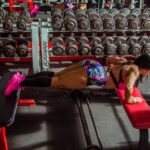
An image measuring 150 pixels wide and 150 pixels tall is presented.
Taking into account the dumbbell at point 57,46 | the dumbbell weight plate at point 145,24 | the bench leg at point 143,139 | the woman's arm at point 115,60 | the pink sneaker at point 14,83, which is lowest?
the bench leg at point 143,139

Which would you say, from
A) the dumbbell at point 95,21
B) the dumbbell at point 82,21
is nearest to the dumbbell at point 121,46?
the dumbbell at point 95,21

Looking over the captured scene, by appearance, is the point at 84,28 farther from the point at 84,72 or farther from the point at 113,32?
the point at 84,72

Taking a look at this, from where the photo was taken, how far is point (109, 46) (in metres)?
2.97

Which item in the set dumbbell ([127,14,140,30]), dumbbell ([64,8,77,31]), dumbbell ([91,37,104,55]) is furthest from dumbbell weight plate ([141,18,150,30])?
dumbbell ([64,8,77,31])

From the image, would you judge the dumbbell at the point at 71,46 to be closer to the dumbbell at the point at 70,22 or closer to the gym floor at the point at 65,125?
the dumbbell at the point at 70,22

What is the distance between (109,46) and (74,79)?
0.98 m

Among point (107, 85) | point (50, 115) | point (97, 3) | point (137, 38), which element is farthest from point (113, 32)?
point (97, 3)

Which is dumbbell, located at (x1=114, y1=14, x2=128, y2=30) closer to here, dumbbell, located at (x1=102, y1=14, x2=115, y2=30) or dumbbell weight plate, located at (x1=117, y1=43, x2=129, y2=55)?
dumbbell, located at (x1=102, y1=14, x2=115, y2=30)

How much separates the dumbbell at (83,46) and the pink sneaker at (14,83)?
0.96 m

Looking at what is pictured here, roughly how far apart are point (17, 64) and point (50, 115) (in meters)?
1.22

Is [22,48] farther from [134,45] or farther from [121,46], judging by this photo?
[134,45]

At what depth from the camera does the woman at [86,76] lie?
2084mm

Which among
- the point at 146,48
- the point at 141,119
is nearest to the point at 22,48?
the point at 146,48

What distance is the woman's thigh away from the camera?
2.13 meters
